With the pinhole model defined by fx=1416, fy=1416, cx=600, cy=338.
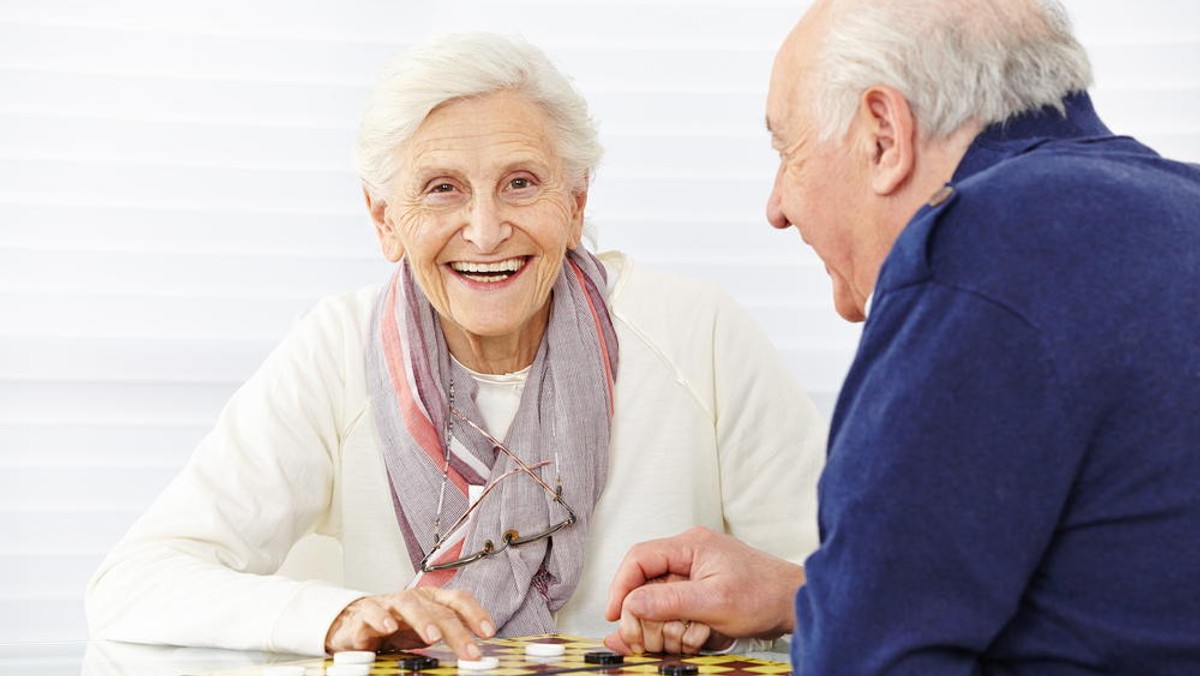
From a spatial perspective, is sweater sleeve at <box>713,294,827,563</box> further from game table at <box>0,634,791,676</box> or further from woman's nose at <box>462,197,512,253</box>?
game table at <box>0,634,791,676</box>

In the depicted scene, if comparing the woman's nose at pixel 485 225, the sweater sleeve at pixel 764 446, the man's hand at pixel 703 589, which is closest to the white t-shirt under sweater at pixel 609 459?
the sweater sleeve at pixel 764 446

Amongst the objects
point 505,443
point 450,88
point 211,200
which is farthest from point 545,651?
point 211,200

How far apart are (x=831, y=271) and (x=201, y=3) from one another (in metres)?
2.46

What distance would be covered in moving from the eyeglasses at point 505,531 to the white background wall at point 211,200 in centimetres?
139

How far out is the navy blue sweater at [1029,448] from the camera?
1057mm

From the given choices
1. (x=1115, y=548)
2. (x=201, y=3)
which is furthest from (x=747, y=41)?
(x=1115, y=548)

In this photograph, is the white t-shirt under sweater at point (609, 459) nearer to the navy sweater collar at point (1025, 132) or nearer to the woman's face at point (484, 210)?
the woman's face at point (484, 210)

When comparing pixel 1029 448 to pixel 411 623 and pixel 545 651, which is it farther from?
pixel 411 623

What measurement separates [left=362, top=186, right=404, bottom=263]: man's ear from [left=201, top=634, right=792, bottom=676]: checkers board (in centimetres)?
83

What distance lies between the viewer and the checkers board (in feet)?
5.04

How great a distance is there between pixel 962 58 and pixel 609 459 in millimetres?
1261

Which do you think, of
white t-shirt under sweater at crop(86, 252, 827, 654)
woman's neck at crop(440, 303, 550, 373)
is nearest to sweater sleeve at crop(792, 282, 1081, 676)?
white t-shirt under sweater at crop(86, 252, 827, 654)

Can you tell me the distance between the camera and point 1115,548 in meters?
1.09

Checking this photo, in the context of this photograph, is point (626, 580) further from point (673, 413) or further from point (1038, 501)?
point (1038, 501)
